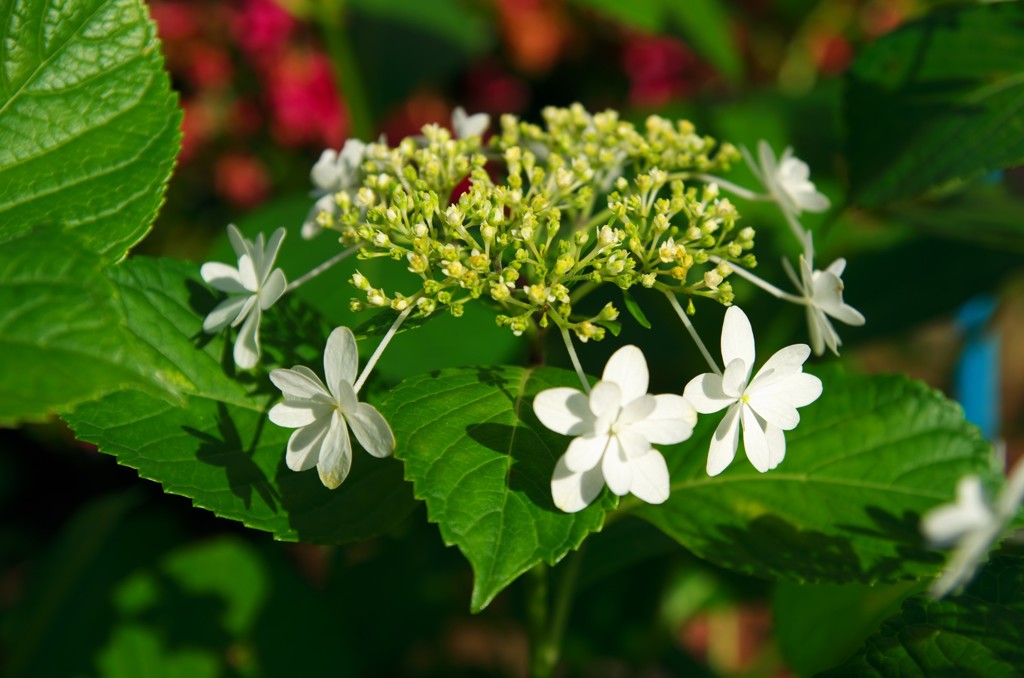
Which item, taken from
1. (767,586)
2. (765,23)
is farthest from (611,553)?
(765,23)

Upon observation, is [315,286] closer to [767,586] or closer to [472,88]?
[767,586]

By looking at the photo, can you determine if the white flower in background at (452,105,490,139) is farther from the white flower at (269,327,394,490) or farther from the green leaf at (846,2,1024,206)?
the green leaf at (846,2,1024,206)

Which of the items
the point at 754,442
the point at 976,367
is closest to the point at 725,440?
the point at 754,442

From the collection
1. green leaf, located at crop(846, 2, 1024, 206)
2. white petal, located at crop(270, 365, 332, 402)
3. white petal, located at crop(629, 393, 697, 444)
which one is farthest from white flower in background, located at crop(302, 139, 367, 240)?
green leaf, located at crop(846, 2, 1024, 206)

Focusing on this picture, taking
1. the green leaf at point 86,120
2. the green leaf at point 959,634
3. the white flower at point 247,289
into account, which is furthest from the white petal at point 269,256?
the green leaf at point 959,634

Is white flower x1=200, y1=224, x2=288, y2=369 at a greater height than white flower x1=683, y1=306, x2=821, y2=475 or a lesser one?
greater

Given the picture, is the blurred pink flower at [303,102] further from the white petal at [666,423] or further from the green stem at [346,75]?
the white petal at [666,423]

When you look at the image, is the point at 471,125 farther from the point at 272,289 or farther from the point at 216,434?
the point at 216,434
